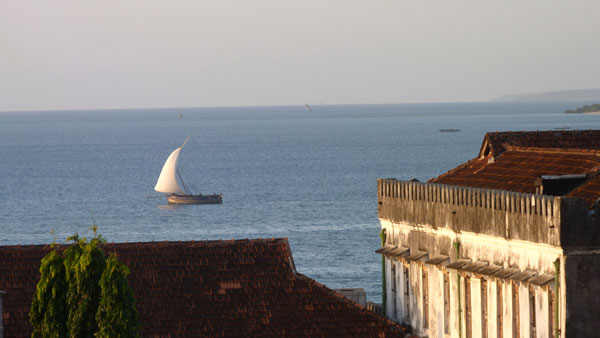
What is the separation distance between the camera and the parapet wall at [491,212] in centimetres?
2597

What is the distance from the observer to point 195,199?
449ft

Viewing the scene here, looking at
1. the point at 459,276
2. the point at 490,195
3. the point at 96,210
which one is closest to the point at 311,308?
the point at 459,276

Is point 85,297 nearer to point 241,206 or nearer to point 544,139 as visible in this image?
point 544,139

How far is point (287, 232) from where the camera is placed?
101250 millimetres

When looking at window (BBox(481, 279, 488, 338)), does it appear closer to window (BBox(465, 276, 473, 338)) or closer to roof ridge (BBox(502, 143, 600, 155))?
window (BBox(465, 276, 473, 338))

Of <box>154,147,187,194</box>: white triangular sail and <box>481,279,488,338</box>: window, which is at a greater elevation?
<box>481,279,488,338</box>: window

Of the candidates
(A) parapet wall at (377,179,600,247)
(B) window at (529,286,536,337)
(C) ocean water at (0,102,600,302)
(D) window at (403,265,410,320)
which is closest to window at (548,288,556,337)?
(B) window at (529,286,536,337)

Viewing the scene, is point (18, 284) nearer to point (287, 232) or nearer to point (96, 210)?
point (287, 232)

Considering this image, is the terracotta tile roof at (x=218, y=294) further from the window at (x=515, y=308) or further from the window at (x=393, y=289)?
the window at (x=515, y=308)

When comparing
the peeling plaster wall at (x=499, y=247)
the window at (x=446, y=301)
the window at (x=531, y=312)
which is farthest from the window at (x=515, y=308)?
the window at (x=446, y=301)

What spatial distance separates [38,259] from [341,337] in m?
8.02

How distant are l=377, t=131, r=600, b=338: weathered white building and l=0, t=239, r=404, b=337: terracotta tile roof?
2152 millimetres

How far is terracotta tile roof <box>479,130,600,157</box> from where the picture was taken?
3597 cm

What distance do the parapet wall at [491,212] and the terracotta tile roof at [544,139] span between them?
3.37 meters
